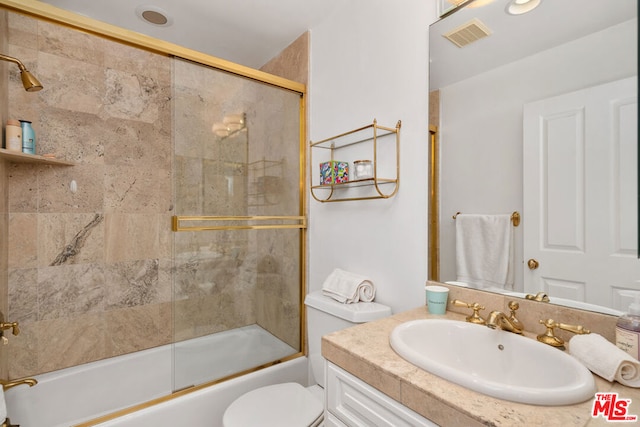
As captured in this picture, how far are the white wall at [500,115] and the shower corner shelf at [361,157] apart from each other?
0.24 m

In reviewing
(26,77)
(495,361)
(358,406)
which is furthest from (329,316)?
(26,77)

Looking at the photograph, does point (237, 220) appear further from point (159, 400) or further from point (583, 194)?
point (583, 194)

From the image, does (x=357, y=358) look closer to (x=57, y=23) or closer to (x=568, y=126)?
(x=568, y=126)

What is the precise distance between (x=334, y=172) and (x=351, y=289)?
2.01ft

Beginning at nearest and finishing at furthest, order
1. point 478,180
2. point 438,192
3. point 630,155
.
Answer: point 630,155 < point 478,180 < point 438,192

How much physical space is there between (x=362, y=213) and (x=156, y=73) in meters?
1.66

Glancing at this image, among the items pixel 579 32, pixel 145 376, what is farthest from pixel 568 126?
pixel 145 376

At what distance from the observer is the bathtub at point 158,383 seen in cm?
154

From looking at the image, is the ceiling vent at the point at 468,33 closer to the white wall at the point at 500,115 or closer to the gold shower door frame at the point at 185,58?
the white wall at the point at 500,115

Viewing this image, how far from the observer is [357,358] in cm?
86

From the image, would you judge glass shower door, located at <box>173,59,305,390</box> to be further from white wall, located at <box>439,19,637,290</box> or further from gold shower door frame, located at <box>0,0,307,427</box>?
white wall, located at <box>439,19,637,290</box>

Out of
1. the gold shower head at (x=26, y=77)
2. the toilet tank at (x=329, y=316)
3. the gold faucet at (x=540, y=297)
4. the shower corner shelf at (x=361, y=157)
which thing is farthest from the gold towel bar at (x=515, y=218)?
the gold shower head at (x=26, y=77)

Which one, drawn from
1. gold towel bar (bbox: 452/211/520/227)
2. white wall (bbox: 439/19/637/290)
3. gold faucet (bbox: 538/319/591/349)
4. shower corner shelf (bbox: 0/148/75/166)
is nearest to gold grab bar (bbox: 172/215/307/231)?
shower corner shelf (bbox: 0/148/75/166)

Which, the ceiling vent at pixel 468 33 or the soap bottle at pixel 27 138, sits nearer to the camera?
the ceiling vent at pixel 468 33
